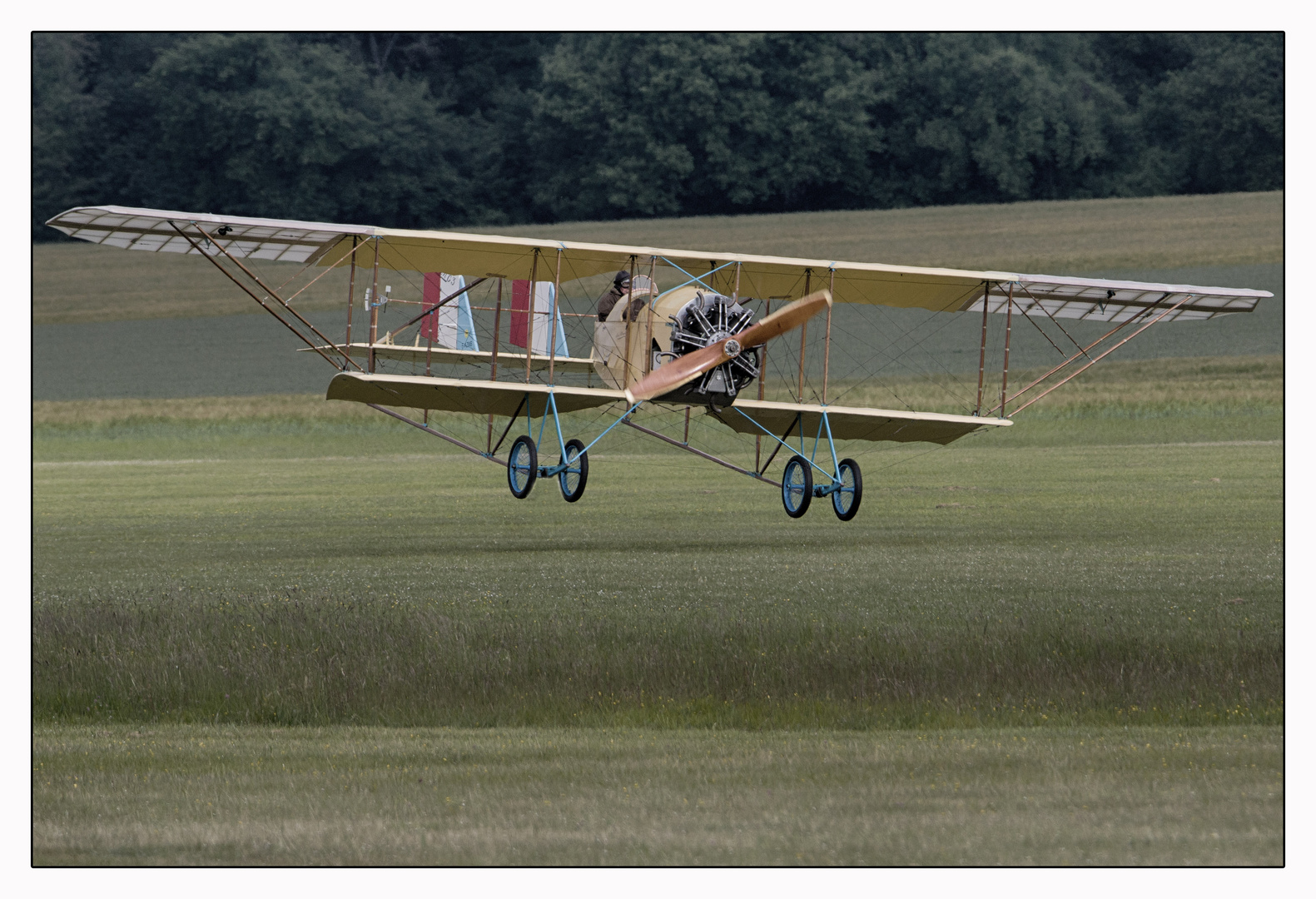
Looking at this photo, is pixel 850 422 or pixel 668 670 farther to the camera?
pixel 668 670

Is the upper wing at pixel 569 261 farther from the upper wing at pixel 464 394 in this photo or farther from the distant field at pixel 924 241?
the distant field at pixel 924 241

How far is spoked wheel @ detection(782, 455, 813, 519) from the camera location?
23264mm

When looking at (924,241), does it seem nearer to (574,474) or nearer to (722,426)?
(722,426)

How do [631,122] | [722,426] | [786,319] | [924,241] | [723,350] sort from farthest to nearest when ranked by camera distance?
[924,241] → [631,122] → [722,426] → [723,350] → [786,319]

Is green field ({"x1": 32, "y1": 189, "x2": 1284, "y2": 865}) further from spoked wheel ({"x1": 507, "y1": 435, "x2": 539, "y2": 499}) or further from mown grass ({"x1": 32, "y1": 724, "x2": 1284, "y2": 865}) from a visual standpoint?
spoked wheel ({"x1": 507, "y1": 435, "x2": 539, "y2": 499})

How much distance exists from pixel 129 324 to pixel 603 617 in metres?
63.3

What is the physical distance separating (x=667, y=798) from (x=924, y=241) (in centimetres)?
6659

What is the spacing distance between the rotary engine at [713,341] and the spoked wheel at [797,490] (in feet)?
4.39

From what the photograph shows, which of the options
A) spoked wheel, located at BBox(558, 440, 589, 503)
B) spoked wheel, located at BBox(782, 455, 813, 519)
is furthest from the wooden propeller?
spoked wheel, located at BBox(782, 455, 813, 519)

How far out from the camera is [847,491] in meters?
23.7

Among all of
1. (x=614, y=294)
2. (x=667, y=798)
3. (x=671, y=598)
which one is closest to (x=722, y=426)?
(x=671, y=598)

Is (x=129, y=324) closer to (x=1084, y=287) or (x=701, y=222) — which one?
(x=701, y=222)

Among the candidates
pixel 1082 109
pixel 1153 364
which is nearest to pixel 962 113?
pixel 1082 109

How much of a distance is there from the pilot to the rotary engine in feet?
6.43
